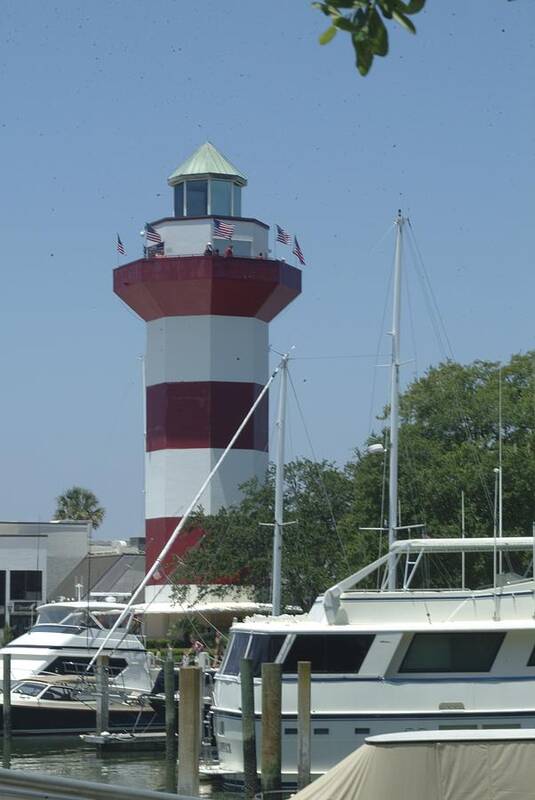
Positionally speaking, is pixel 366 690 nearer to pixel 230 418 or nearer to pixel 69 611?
pixel 69 611

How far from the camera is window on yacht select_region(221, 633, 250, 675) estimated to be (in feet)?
92.3

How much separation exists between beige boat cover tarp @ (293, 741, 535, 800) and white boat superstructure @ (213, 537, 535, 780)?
36.2 feet

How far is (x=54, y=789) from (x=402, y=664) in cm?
1492

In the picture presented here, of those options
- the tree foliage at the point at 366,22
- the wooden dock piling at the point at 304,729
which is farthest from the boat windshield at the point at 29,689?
the tree foliage at the point at 366,22

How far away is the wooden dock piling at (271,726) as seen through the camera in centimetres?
2542

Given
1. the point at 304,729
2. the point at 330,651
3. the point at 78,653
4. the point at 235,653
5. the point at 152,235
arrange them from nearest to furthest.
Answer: the point at 304,729, the point at 330,651, the point at 235,653, the point at 78,653, the point at 152,235

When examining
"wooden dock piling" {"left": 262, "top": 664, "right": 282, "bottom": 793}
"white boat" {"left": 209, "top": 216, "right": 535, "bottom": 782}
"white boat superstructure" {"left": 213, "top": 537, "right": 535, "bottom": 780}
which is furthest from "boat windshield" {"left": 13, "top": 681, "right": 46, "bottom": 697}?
"wooden dock piling" {"left": 262, "top": 664, "right": 282, "bottom": 793}

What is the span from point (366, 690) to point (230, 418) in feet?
111

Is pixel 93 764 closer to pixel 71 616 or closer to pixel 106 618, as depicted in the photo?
pixel 71 616

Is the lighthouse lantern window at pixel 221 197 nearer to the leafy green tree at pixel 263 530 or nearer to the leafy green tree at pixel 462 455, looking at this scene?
the leafy green tree at pixel 263 530

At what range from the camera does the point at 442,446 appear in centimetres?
5012

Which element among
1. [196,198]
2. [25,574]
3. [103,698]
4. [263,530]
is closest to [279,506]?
[103,698]

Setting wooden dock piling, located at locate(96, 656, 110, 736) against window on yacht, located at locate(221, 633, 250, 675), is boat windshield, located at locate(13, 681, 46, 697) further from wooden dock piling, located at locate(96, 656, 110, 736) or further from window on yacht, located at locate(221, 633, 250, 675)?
window on yacht, located at locate(221, 633, 250, 675)

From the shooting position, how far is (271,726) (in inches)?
1003
